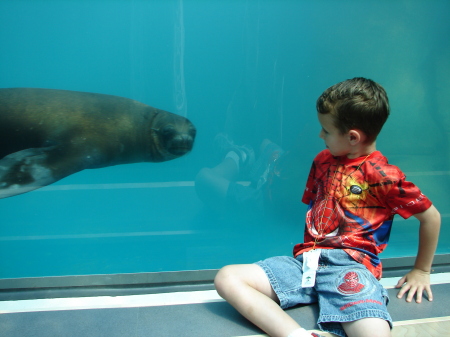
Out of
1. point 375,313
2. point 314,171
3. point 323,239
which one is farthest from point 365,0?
point 375,313

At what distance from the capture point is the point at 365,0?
105 inches

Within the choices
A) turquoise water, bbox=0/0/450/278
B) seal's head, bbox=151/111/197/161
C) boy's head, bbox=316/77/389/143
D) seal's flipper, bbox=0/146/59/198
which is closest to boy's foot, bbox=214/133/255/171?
turquoise water, bbox=0/0/450/278

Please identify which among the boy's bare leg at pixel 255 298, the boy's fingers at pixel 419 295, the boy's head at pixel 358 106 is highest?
the boy's head at pixel 358 106

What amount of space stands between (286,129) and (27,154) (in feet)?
6.01

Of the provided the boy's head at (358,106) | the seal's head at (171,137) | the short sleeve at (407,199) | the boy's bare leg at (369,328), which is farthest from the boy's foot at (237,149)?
the boy's bare leg at (369,328)

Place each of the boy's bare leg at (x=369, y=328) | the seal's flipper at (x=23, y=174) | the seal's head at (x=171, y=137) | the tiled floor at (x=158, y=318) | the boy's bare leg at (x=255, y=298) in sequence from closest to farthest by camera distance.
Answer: the boy's bare leg at (x=369, y=328), the boy's bare leg at (x=255, y=298), the tiled floor at (x=158, y=318), the seal's flipper at (x=23, y=174), the seal's head at (x=171, y=137)

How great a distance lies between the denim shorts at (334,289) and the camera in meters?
1.14

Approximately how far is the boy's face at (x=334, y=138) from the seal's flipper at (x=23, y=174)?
6.47ft

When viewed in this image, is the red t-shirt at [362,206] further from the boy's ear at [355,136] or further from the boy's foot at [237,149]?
the boy's foot at [237,149]

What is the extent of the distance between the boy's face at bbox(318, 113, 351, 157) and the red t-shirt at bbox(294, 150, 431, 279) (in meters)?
0.06

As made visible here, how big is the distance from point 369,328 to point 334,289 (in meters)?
0.18

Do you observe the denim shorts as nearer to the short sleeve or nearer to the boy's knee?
the boy's knee

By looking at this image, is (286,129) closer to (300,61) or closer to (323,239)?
(300,61)

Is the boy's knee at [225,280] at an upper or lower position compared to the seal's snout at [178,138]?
lower
